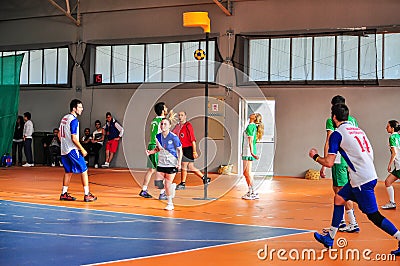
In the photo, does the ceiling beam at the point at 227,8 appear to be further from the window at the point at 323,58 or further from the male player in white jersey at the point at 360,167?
the male player in white jersey at the point at 360,167

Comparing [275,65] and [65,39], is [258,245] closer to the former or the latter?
[275,65]

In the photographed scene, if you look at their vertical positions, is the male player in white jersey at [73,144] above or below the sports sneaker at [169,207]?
above

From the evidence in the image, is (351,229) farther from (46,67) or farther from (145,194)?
(46,67)

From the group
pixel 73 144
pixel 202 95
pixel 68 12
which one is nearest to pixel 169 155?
pixel 73 144

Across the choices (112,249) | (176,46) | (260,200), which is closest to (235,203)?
(260,200)

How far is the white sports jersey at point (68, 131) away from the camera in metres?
9.92

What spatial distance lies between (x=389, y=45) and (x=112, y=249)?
1303 centimetres

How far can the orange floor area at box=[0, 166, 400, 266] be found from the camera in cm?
581

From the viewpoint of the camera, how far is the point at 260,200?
1114cm

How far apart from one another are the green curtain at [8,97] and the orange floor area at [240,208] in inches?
41.9

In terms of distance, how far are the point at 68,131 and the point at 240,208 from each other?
3257 mm

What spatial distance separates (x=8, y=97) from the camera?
661 inches

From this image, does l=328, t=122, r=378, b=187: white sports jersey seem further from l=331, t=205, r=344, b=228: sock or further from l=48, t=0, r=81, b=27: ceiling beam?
l=48, t=0, r=81, b=27: ceiling beam

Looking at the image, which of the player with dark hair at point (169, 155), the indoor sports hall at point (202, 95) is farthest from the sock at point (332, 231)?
the player with dark hair at point (169, 155)
